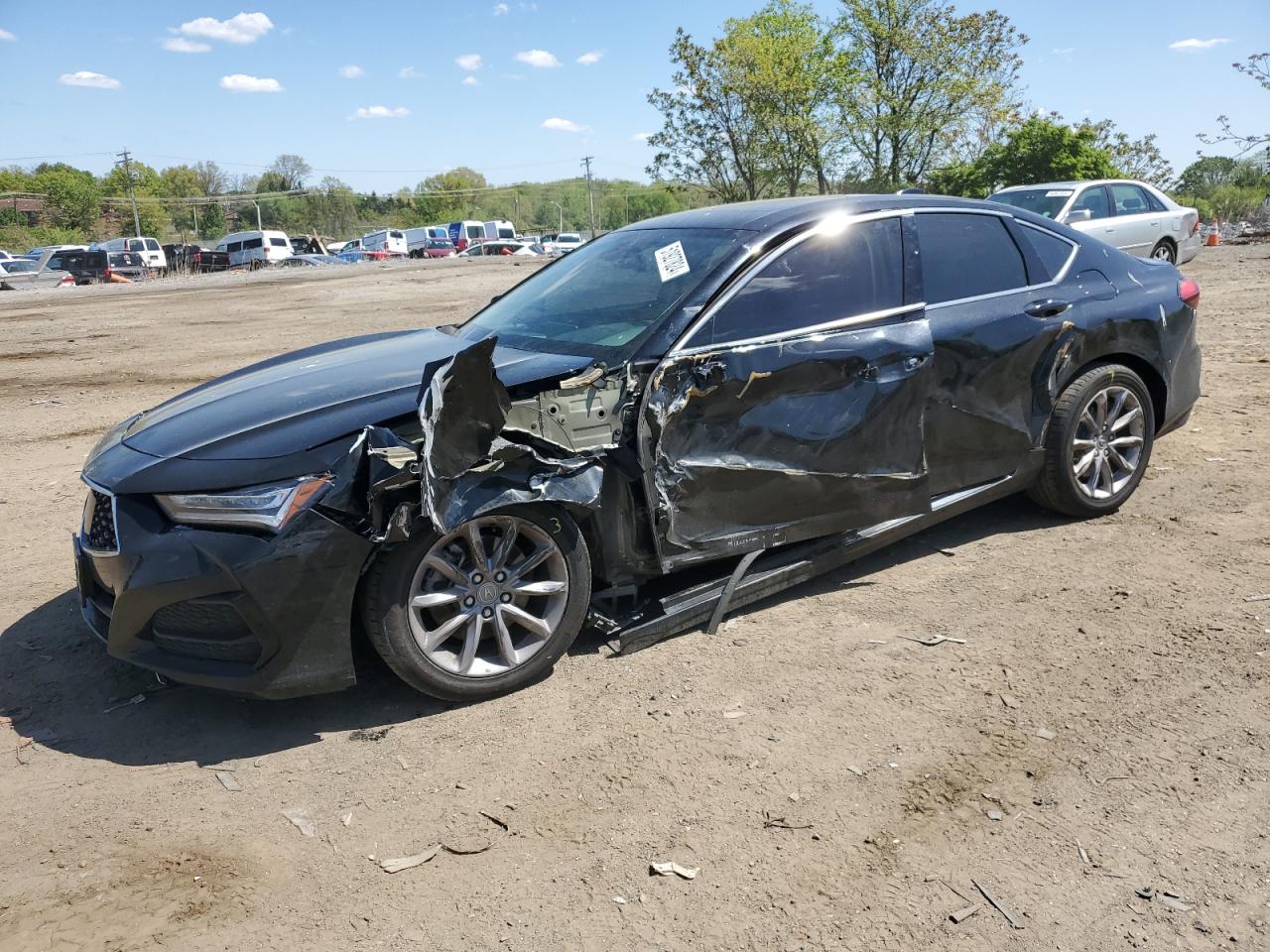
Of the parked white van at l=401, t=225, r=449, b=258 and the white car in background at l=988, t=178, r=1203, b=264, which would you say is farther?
the parked white van at l=401, t=225, r=449, b=258

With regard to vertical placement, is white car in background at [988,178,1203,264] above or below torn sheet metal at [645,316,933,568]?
above

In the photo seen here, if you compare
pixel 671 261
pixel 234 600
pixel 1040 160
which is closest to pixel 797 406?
pixel 671 261

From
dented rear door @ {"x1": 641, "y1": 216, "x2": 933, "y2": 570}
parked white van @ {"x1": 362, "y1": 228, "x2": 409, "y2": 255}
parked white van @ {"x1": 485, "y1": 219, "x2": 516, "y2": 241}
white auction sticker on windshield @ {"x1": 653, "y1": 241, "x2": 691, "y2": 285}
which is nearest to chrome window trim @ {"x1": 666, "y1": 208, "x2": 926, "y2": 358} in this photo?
dented rear door @ {"x1": 641, "y1": 216, "x2": 933, "y2": 570}

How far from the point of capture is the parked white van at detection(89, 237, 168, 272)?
41000 mm

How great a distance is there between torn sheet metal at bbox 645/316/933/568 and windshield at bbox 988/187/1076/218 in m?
10.8

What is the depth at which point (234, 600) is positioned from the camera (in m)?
3.17

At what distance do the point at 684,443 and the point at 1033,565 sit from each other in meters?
2.10

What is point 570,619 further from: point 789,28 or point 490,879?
point 789,28

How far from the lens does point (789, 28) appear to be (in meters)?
43.4

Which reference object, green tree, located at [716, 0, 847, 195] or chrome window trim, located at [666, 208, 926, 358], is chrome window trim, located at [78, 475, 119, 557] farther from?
green tree, located at [716, 0, 847, 195]

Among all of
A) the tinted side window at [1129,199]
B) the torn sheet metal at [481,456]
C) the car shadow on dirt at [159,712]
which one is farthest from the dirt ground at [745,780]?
the tinted side window at [1129,199]

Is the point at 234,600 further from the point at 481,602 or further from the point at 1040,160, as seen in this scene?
the point at 1040,160

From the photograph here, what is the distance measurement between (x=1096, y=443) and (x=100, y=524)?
183 inches

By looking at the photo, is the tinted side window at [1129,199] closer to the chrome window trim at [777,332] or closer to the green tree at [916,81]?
the chrome window trim at [777,332]
